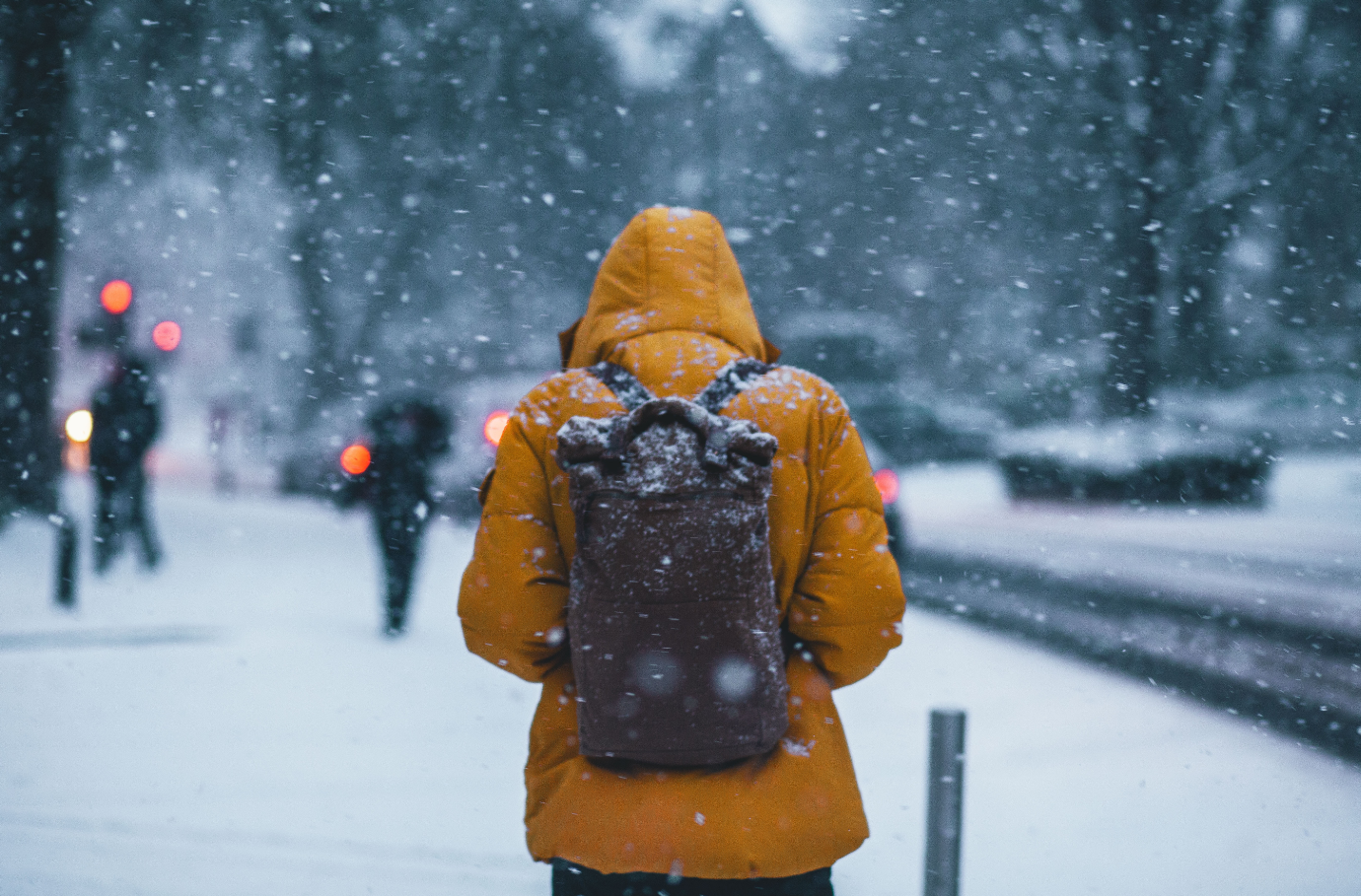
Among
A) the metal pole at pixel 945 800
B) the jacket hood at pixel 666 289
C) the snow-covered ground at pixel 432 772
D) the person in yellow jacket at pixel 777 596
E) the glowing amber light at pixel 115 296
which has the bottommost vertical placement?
the snow-covered ground at pixel 432 772

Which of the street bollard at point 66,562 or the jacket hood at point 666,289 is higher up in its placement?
the jacket hood at point 666,289

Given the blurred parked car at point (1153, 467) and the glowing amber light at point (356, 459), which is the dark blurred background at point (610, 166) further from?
the glowing amber light at point (356, 459)

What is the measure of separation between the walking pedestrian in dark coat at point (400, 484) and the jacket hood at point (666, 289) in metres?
4.31

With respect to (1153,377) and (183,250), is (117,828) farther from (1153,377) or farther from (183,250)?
(1153,377)

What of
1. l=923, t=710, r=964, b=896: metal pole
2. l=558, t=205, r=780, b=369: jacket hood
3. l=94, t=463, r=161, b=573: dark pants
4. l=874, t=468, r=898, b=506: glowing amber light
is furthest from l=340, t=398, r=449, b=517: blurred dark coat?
l=558, t=205, r=780, b=369: jacket hood

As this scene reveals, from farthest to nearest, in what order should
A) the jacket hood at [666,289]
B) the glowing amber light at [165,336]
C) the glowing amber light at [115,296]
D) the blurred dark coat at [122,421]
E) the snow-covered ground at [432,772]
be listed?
the glowing amber light at [165,336] < the blurred dark coat at [122,421] < the glowing amber light at [115,296] < the snow-covered ground at [432,772] < the jacket hood at [666,289]

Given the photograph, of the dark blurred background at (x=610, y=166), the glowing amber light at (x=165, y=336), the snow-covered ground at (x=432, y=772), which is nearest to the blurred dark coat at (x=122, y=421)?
the glowing amber light at (x=165, y=336)

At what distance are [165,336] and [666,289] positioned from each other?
6819 millimetres

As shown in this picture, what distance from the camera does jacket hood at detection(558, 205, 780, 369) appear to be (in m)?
1.82

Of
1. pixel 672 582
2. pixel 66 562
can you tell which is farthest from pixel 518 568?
pixel 66 562

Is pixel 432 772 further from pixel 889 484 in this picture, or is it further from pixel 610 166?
pixel 610 166

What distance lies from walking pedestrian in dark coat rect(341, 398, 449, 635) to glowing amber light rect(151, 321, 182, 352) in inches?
88.1

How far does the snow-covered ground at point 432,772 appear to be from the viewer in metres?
3.38

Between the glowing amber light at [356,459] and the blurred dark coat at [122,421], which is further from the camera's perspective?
the blurred dark coat at [122,421]
